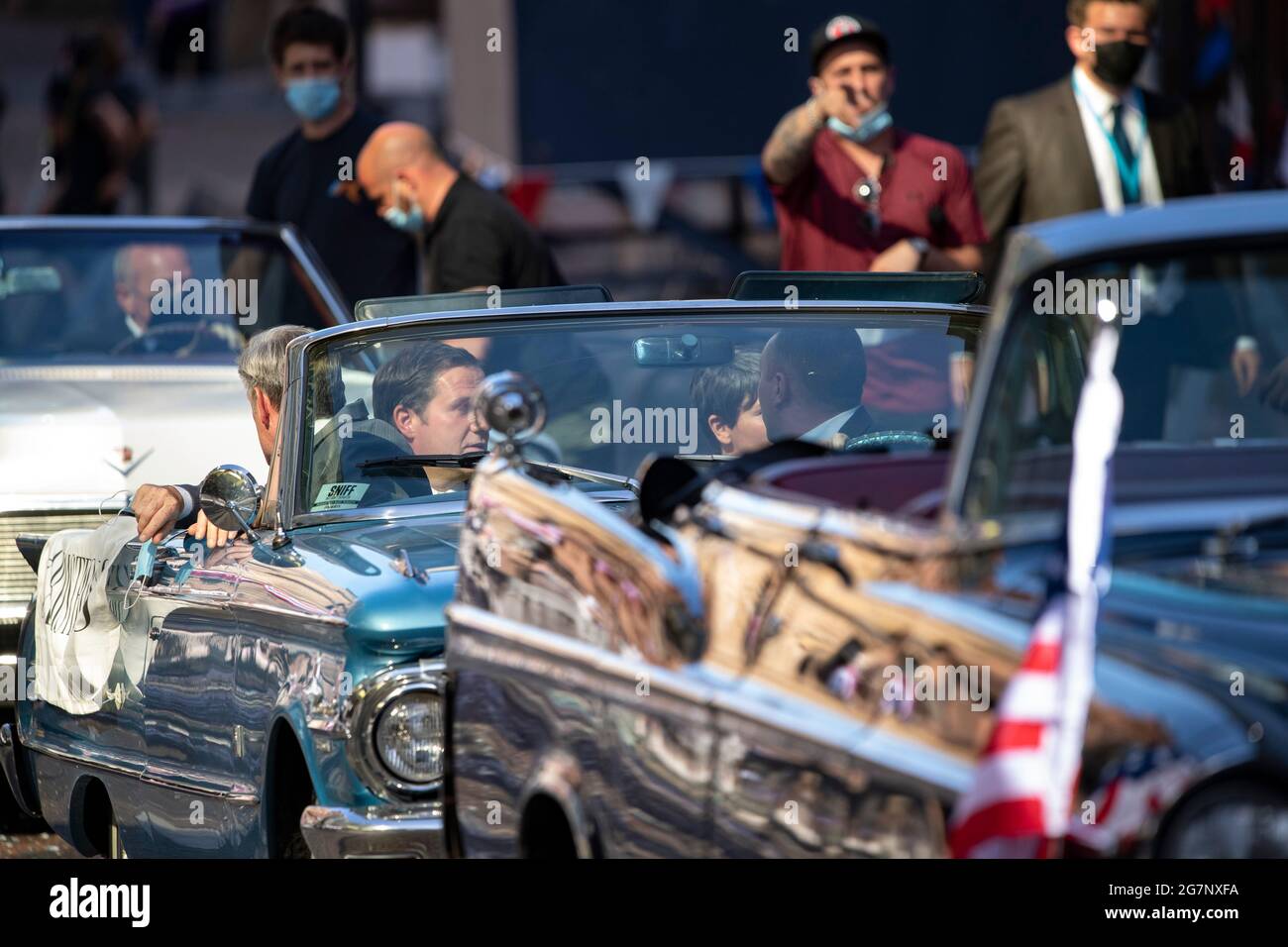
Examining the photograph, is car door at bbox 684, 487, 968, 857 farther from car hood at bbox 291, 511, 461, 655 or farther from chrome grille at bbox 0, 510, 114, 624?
chrome grille at bbox 0, 510, 114, 624

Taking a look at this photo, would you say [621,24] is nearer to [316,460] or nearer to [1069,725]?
[316,460]

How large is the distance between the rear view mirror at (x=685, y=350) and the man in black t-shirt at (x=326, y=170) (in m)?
4.81

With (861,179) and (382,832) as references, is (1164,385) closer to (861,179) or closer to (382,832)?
(382,832)

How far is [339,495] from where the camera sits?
5.87 meters

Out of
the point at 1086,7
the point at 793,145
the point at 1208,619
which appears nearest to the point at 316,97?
the point at 793,145

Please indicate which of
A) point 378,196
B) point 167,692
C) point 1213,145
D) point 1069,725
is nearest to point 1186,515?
point 1069,725

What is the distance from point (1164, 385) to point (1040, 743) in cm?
147

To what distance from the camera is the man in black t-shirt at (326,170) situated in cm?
1058

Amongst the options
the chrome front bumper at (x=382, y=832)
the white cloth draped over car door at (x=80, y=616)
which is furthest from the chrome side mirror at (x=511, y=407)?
the white cloth draped over car door at (x=80, y=616)

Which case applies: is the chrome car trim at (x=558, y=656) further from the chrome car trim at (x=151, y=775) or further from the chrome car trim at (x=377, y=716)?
the chrome car trim at (x=151, y=775)

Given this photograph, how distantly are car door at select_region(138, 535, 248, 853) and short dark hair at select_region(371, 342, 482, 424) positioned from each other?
1.47 feet

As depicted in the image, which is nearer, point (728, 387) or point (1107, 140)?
point (728, 387)

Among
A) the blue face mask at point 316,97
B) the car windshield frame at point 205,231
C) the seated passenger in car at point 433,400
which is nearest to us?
the seated passenger in car at point 433,400
